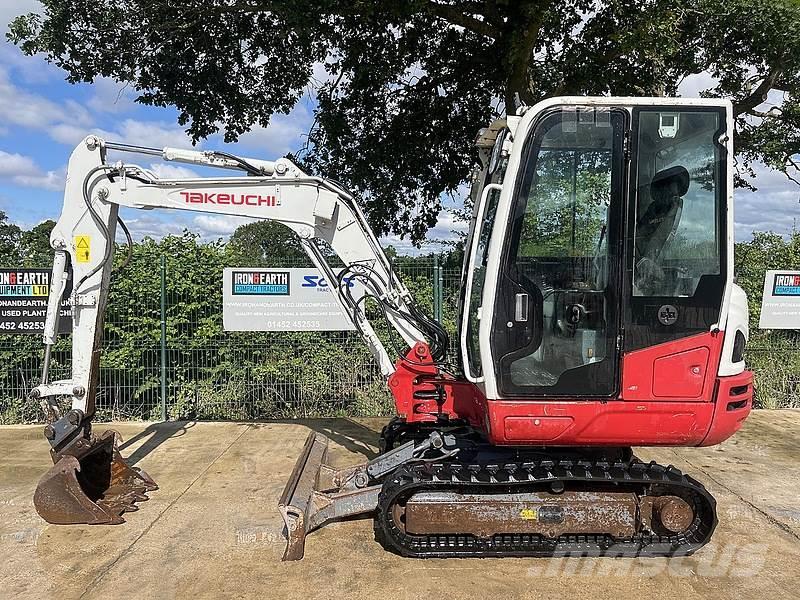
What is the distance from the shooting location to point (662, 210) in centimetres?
416

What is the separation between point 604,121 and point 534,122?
0.47 metres

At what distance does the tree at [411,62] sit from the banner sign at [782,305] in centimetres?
270

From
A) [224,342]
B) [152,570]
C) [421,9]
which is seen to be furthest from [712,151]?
[224,342]

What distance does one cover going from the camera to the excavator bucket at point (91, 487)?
482 cm

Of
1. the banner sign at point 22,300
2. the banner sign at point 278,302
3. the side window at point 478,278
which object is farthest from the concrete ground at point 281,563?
the banner sign at point 278,302

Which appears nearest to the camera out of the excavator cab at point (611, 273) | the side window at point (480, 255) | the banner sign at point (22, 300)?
the excavator cab at point (611, 273)

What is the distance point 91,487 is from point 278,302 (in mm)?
3695

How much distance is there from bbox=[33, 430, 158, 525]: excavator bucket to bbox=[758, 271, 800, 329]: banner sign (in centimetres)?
857

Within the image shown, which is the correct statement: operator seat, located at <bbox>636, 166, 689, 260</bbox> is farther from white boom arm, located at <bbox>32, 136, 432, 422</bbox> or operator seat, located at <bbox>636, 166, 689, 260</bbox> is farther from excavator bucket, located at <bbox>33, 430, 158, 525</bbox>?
excavator bucket, located at <bbox>33, 430, 158, 525</bbox>

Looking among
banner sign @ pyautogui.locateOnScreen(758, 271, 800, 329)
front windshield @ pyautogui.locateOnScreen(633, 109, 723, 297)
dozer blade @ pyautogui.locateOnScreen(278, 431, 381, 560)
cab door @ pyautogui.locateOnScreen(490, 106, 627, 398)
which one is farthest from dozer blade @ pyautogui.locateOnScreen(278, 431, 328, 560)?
banner sign @ pyautogui.locateOnScreen(758, 271, 800, 329)

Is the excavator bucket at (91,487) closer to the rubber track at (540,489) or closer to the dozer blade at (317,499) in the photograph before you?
the dozer blade at (317,499)

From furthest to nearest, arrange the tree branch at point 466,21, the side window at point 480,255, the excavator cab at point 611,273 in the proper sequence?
the tree branch at point 466,21 → the side window at point 480,255 → the excavator cab at point 611,273

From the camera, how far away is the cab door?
4.13m

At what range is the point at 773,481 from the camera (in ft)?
20.1
